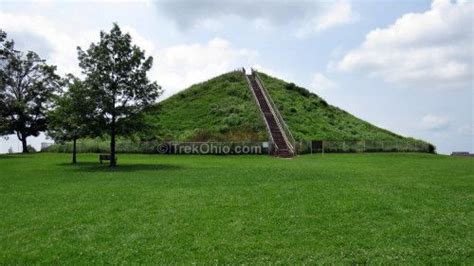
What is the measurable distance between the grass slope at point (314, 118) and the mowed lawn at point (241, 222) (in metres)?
36.2

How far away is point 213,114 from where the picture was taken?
211ft

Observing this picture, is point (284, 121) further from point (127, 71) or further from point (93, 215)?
point (93, 215)

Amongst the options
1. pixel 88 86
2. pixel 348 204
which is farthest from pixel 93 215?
pixel 88 86

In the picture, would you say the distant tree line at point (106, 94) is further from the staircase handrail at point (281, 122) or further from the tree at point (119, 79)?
the staircase handrail at point (281, 122)

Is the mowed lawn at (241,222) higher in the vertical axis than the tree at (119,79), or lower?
lower

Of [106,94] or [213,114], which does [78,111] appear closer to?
[106,94]

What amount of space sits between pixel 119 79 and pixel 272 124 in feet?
80.2

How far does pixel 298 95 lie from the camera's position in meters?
76.5

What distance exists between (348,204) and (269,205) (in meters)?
2.64

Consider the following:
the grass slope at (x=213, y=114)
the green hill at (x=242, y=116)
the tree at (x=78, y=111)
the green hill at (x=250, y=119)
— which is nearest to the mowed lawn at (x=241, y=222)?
the tree at (x=78, y=111)

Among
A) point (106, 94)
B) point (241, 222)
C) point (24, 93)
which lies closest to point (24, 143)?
point (24, 93)

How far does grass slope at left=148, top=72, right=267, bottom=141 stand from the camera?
5572 centimetres

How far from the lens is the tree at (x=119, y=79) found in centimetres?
3672

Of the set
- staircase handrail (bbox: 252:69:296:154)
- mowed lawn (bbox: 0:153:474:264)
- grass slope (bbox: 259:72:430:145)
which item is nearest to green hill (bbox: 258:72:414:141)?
grass slope (bbox: 259:72:430:145)
